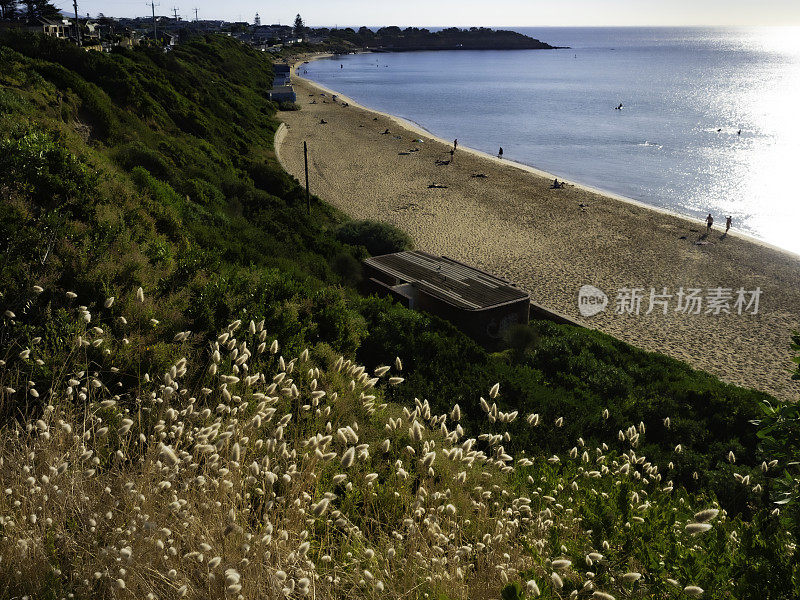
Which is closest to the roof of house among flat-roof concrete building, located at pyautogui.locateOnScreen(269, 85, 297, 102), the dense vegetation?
the dense vegetation

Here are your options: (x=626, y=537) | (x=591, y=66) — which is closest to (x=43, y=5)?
(x=626, y=537)

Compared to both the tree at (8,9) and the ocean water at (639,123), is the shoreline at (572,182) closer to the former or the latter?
the ocean water at (639,123)

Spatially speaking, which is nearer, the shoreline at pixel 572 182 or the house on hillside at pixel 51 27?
the shoreline at pixel 572 182

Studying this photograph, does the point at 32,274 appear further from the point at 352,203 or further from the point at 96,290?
the point at 352,203

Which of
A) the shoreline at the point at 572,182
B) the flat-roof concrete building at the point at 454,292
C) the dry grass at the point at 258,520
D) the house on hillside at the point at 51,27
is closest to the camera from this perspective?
the dry grass at the point at 258,520

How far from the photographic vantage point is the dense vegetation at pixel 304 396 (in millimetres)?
3822

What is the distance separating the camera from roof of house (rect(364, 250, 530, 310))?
1408 centimetres

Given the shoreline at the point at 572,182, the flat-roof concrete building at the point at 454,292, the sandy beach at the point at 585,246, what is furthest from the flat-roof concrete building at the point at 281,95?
the flat-roof concrete building at the point at 454,292

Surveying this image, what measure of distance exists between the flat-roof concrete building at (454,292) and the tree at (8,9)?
7359 centimetres

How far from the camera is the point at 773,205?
38375 millimetres

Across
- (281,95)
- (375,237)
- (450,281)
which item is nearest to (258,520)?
(450,281)

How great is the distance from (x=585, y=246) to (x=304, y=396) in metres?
23.2

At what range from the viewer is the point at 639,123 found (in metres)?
68.4

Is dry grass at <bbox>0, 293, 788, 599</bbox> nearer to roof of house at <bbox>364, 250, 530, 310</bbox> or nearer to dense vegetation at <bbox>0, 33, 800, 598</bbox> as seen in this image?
dense vegetation at <bbox>0, 33, 800, 598</bbox>
